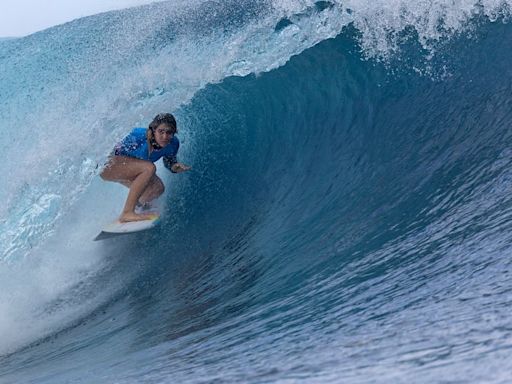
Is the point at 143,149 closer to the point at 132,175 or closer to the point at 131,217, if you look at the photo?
the point at 132,175

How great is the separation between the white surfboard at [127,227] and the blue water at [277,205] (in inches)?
5.0

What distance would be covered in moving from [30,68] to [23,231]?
8.44 metres

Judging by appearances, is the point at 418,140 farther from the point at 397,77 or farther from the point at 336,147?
the point at 397,77

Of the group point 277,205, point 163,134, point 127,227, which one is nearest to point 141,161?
point 163,134

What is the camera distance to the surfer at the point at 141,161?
5.56 m

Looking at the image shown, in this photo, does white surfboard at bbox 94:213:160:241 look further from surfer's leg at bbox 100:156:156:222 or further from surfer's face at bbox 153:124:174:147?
surfer's face at bbox 153:124:174:147

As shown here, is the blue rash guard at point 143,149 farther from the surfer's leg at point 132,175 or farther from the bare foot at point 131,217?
the bare foot at point 131,217

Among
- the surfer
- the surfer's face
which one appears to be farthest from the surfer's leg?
the surfer's face

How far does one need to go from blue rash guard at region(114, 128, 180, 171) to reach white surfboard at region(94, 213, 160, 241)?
20.0 inches

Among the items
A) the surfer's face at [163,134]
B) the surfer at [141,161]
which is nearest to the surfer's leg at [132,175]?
the surfer at [141,161]

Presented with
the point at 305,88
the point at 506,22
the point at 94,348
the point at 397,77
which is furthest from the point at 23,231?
the point at 506,22

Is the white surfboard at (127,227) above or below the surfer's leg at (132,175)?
below

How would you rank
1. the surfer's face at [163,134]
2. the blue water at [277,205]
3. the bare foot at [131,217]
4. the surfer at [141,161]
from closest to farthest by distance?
the blue water at [277,205]
the surfer's face at [163,134]
the surfer at [141,161]
the bare foot at [131,217]

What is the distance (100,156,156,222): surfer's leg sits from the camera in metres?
5.65
